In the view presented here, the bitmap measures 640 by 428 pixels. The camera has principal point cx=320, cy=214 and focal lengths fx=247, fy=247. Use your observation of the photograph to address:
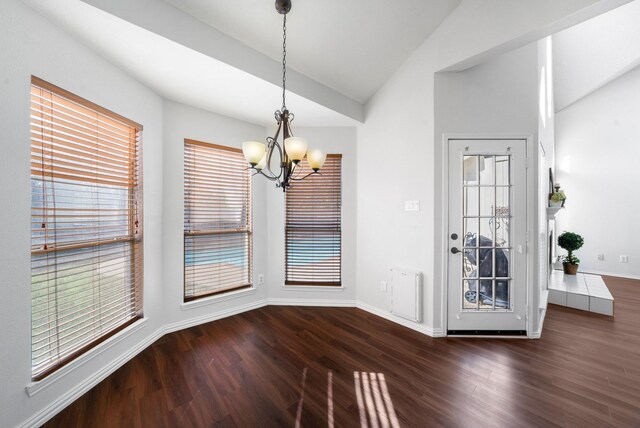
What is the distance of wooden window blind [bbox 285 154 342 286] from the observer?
138 inches

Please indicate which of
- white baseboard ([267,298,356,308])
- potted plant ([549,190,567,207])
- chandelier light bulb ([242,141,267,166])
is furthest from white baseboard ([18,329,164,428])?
potted plant ([549,190,567,207])

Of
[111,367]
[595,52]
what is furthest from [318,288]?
[595,52]

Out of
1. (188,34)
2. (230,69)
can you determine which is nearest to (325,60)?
(230,69)

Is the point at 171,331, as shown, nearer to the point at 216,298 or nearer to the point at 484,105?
the point at 216,298

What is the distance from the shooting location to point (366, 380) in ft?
6.41

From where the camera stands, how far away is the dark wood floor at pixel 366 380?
5.27 feet

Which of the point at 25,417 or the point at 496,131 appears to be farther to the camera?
the point at 496,131

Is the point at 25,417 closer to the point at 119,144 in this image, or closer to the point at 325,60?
the point at 119,144

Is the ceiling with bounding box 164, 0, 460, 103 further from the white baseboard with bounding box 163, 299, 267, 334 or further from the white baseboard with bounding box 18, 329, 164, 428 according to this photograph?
the white baseboard with bounding box 163, 299, 267, 334

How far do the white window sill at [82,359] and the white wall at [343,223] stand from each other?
5.55 feet

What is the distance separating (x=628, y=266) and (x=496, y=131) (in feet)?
17.5

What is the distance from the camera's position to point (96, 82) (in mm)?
1920

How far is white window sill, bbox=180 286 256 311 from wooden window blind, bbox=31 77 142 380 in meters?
0.53

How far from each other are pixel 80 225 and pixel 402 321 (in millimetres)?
3197
